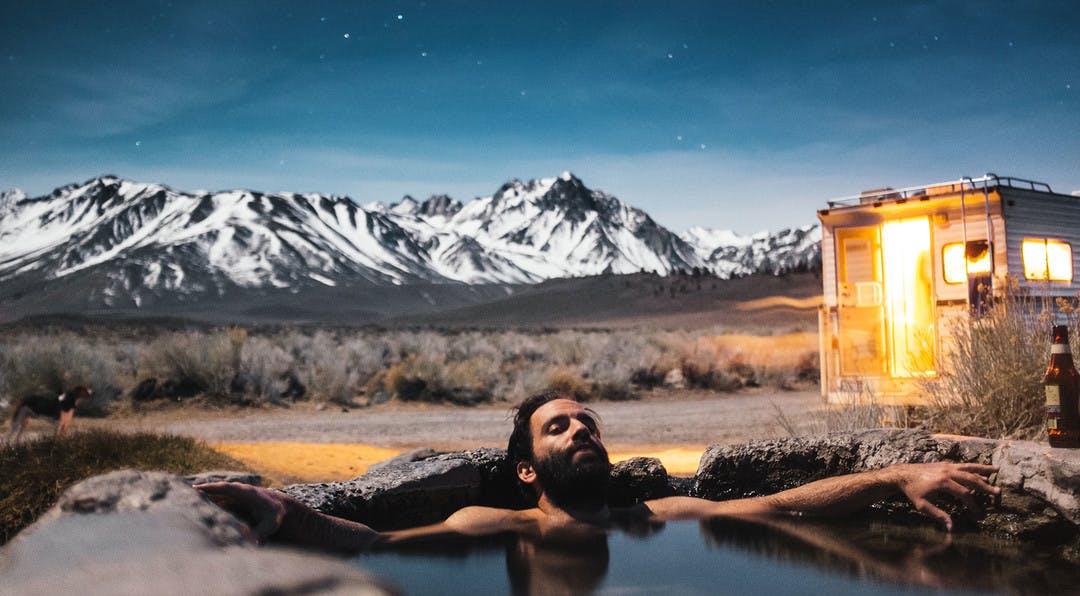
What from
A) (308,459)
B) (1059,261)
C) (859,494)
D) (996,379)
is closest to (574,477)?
(859,494)

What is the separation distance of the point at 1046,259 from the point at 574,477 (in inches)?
374

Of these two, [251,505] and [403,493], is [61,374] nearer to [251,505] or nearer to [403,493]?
[403,493]

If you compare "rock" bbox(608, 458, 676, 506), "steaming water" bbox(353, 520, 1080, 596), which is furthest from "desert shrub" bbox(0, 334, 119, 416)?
"steaming water" bbox(353, 520, 1080, 596)

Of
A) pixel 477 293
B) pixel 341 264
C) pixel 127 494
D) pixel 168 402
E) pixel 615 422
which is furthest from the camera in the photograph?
pixel 341 264

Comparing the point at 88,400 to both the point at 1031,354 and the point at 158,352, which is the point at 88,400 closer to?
the point at 158,352

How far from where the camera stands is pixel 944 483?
14.3ft

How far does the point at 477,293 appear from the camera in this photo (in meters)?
117

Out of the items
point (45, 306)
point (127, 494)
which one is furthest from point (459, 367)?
point (45, 306)

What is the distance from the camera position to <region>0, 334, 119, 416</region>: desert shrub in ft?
50.5

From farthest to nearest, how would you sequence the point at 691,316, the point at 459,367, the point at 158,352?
the point at 691,316 → the point at 459,367 → the point at 158,352

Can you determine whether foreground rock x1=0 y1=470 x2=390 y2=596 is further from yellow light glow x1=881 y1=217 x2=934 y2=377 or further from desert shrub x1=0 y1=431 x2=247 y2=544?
yellow light glow x1=881 y1=217 x2=934 y2=377

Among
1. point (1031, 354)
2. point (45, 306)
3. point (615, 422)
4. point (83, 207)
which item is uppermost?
point (83, 207)

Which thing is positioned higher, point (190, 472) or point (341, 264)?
point (341, 264)

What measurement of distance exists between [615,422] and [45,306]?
103 meters
